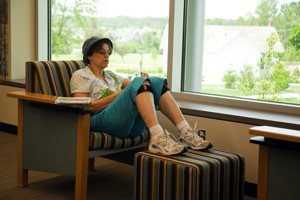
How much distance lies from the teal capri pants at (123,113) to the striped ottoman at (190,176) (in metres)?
0.40

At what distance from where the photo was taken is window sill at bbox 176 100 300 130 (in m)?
3.04

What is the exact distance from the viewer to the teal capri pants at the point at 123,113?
300 cm

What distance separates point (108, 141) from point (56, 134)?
349 millimetres

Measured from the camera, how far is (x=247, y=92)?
3.72 m

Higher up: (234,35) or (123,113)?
(234,35)

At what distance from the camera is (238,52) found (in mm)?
3770

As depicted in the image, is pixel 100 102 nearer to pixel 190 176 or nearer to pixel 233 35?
pixel 190 176

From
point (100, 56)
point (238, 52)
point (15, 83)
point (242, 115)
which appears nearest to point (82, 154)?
point (100, 56)

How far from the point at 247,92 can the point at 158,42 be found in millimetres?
963

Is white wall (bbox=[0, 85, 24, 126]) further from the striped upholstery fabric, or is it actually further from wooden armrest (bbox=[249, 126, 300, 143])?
wooden armrest (bbox=[249, 126, 300, 143])

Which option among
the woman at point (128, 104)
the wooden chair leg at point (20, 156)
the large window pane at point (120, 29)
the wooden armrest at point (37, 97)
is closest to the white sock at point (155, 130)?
the woman at point (128, 104)

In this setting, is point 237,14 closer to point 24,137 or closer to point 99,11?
point 99,11

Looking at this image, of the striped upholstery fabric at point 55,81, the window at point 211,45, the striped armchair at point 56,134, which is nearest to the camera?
the striped armchair at point 56,134

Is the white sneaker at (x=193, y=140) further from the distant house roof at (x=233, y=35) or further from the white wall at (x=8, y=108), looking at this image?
the white wall at (x=8, y=108)
